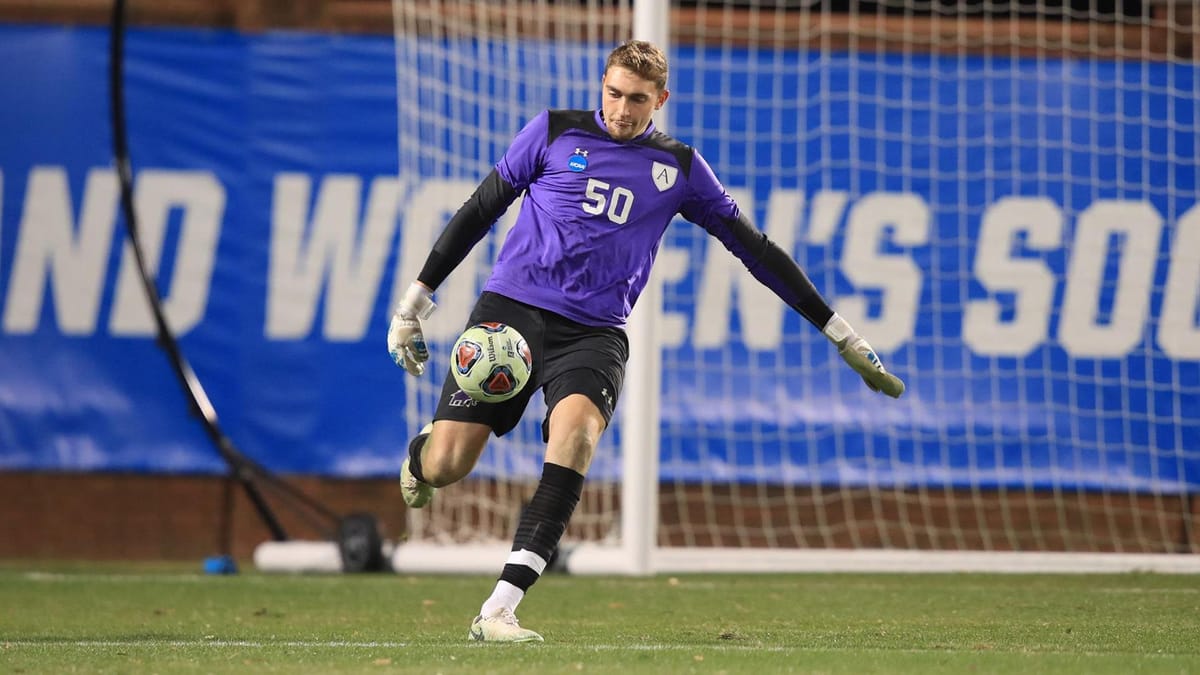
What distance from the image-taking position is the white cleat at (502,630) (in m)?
5.35

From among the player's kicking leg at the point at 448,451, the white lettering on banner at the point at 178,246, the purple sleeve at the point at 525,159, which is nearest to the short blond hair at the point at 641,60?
the purple sleeve at the point at 525,159

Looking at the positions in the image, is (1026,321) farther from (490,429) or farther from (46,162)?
(46,162)

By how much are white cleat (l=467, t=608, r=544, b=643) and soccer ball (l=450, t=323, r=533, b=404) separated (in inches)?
28.7

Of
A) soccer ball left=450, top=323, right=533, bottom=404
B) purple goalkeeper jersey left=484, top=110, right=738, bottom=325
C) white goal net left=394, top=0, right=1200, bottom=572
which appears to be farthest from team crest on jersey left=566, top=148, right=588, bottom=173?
white goal net left=394, top=0, right=1200, bottom=572

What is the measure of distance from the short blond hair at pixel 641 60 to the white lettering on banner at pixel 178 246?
18.4 feet

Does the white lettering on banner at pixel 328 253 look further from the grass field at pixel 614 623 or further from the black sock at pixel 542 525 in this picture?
the black sock at pixel 542 525

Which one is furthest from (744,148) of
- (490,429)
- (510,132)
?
(490,429)

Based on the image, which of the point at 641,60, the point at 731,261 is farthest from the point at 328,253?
the point at 641,60

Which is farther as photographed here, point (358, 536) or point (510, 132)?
point (510, 132)

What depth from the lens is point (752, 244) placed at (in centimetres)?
594

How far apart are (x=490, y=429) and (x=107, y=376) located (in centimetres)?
546

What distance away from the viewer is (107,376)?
1062 cm

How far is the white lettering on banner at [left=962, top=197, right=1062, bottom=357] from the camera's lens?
33.8 ft

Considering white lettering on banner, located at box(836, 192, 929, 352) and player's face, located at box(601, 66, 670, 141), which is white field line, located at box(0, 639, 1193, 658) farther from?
white lettering on banner, located at box(836, 192, 929, 352)
